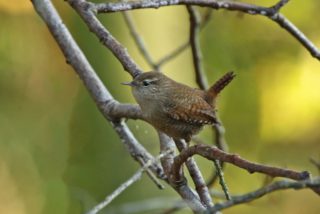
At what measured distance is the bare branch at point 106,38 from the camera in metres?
2.69

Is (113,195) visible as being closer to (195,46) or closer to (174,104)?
(174,104)

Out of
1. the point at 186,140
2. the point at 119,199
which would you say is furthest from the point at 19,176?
the point at 186,140

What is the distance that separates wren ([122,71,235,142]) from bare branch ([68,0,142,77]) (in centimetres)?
6

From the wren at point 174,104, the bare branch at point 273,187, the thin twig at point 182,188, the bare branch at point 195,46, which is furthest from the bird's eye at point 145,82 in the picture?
the bare branch at point 273,187

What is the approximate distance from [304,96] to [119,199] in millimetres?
2052

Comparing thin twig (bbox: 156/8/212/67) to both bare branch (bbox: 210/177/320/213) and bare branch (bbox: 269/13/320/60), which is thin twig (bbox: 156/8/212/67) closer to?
bare branch (bbox: 269/13/320/60)

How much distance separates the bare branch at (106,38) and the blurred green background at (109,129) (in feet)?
7.97

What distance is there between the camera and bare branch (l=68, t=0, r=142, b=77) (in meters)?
2.69

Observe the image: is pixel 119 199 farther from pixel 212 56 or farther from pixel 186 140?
pixel 186 140

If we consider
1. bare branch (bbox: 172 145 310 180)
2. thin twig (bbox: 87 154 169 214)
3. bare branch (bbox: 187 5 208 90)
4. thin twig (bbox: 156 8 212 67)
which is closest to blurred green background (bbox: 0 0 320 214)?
thin twig (bbox: 156 8 212 67)

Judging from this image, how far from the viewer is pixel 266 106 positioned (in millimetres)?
6270

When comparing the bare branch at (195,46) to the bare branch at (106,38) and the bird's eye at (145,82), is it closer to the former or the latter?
the bird's eye at (145,82)

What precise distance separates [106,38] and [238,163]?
44.5 inches

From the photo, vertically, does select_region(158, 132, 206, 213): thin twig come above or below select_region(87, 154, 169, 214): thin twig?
below
